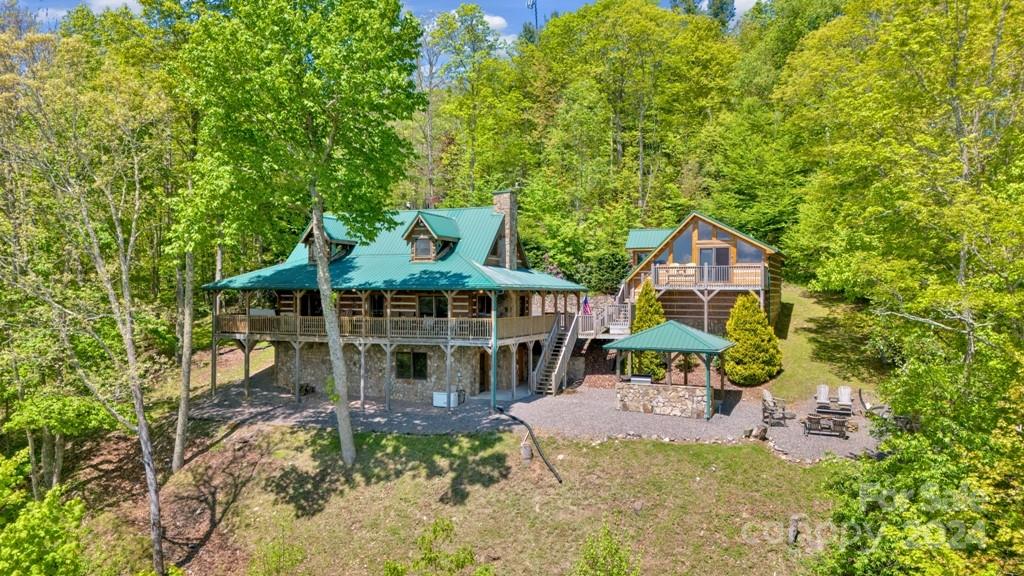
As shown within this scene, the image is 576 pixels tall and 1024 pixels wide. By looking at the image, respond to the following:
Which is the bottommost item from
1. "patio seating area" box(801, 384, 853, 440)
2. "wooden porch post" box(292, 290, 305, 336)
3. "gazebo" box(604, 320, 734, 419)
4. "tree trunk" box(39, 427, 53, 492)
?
"tree trunk" box(39, 427, 53, 492)

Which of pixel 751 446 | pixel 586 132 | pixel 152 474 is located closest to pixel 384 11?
pixel 152 474

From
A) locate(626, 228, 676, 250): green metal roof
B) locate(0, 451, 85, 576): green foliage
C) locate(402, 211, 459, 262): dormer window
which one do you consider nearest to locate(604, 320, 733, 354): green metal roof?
locate(402, 211, 459, 262): dormer window

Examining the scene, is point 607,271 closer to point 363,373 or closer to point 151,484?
point 363,373

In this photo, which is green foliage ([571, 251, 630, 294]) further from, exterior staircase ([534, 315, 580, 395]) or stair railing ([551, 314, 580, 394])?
stair railing ([551, 314, 580, 394])

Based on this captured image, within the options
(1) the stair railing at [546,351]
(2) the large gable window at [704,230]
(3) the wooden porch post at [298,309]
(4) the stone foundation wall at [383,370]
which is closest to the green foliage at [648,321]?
(2) the large gable window at [704,230]

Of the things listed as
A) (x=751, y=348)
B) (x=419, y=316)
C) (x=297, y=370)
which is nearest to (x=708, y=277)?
(x=751, y=348)

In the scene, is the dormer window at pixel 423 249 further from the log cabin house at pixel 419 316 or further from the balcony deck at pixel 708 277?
the balcony deck at pixel 708 277
